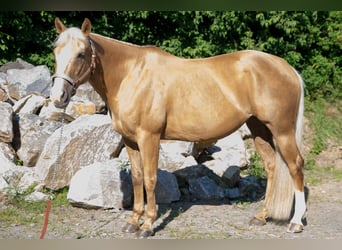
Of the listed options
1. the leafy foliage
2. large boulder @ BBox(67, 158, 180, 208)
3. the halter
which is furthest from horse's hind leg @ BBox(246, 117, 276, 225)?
the leafy foliage

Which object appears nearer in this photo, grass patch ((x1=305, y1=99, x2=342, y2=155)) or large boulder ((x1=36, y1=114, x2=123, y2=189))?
large boulder ((x1=36, y1=114, x2=123, y2=189))

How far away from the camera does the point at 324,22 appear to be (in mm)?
9695

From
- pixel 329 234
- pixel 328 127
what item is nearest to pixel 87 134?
pixel 329 234

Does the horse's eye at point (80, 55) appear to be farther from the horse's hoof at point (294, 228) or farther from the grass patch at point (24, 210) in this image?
the horse's hoof at point (294, 228)

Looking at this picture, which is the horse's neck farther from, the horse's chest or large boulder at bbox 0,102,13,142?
large boulder at bbox 0,102,13,142

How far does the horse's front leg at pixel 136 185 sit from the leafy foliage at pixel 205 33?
4.22 metres

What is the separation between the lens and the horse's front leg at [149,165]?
186 inches

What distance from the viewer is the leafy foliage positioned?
29.0 feet

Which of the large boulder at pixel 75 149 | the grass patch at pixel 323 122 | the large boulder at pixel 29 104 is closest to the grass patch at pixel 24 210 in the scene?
the large boulder at pixel 75 149

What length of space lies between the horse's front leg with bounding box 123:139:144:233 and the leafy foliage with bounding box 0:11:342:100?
13.8 feet

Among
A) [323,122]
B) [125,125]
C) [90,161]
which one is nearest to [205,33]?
[323,122]

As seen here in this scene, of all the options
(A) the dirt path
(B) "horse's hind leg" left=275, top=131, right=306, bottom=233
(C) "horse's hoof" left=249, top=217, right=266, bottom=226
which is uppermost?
(B) "horse's hind leg" left=275, top=131, right=306, bottom=233

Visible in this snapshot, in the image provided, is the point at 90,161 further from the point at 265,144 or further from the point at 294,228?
the point at 294,228

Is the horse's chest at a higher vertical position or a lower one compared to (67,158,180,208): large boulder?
higher
